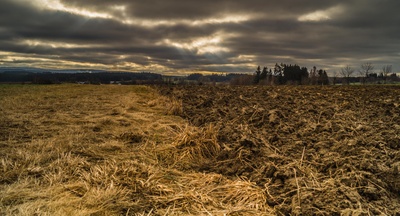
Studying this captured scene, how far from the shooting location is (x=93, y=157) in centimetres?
464

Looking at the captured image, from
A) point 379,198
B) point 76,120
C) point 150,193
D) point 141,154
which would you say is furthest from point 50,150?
point 379,198

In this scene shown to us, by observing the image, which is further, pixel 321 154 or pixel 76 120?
pixel 76 120

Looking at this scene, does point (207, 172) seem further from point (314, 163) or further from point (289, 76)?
point (289, 76)

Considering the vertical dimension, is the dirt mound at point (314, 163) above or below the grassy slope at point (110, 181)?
above

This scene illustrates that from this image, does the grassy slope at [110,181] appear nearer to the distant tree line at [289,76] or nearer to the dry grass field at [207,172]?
the dry grass field at [207,172]

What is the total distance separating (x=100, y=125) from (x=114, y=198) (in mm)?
4894

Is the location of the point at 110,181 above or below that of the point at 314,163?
below

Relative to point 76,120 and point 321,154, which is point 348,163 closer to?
point 321,154

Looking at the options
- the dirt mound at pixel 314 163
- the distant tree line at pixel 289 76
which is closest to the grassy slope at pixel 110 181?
the dirt mound at pixel 314 163

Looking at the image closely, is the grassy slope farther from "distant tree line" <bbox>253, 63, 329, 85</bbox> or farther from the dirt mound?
"distant tree line" <bbox>253, 63, 329, 85</bbox>

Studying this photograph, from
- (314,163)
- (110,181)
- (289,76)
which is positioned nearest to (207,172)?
(110,181)

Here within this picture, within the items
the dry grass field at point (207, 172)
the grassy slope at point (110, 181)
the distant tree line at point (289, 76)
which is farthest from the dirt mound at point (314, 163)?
the distant tree line at point (289, 76)

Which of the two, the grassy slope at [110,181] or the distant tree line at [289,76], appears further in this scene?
the distant tree line at [289,76]

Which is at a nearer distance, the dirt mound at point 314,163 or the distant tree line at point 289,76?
the dirt mound at point 314,163
